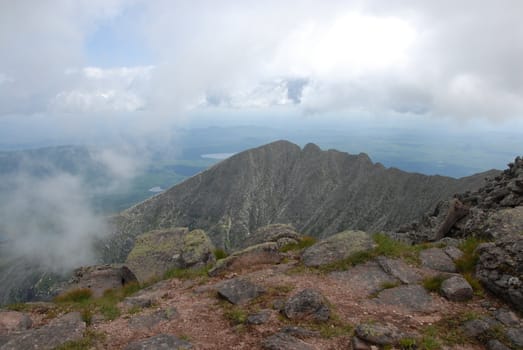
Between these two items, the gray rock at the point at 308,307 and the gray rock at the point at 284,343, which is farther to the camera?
the gray rock at the point at 308,307

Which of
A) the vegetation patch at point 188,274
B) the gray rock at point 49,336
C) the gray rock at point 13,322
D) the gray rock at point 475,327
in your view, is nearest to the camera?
the gray rock at point 475,327

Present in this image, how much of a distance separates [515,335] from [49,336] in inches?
589

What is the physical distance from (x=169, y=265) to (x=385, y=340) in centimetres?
1823

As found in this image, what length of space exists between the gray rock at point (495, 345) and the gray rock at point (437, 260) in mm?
5991

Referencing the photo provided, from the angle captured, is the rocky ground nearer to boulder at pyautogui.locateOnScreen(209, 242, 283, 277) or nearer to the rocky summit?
the rocky summit

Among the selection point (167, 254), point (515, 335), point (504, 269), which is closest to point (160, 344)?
point (515, 335)

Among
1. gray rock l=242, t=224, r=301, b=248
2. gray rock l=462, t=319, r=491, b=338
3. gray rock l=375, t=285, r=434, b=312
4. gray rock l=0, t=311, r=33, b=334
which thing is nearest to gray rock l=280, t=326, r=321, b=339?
gray rock l=375, t=285, r=434, b=312

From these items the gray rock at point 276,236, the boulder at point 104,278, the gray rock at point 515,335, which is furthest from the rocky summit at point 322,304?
the boulder at point 104,278

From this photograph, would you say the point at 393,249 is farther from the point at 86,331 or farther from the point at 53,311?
the point at 53,311

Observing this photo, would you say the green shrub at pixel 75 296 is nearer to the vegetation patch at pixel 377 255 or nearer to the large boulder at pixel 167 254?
the large boulder at pixel 167 254

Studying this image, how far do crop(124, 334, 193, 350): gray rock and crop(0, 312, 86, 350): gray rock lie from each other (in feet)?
8.56

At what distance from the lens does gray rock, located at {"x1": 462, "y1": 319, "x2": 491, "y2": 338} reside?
10227mm

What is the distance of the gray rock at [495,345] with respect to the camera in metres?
9.47

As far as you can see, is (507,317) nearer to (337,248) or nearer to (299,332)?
(299,332)
